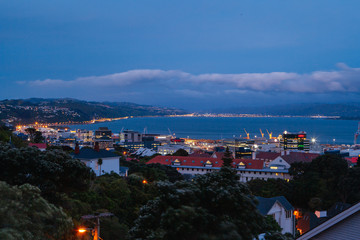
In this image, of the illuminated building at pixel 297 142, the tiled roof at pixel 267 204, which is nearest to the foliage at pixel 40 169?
the tiled roof at pixel 267 204

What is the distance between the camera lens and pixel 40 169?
12086mm

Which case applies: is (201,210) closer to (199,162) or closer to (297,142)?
(199,162)

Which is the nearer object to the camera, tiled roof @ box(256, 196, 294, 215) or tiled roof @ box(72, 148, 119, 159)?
tiled roof @ box(256, 196, 294, 215)

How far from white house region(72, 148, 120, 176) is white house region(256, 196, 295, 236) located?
41.8ft

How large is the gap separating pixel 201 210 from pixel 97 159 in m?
23.0

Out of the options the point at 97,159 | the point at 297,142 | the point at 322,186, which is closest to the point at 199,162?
the point at 322,186

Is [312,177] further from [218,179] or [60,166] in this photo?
[218,179]

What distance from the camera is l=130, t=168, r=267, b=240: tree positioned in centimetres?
519

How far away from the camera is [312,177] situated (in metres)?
35.2

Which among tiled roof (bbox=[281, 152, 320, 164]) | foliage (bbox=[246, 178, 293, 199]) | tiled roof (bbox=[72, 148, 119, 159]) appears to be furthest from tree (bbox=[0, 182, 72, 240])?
tiled roof (bbox=[281, 152, 320, 164])

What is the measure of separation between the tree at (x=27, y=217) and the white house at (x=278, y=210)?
11.5 metres

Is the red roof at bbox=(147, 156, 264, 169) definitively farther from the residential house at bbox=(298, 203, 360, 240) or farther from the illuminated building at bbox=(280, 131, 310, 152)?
the illuminated building at bbox=(280, 131, 310, 152)

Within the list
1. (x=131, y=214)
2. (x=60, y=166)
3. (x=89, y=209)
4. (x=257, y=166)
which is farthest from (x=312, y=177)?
(x=60, y=166)

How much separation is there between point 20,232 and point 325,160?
3573cm
